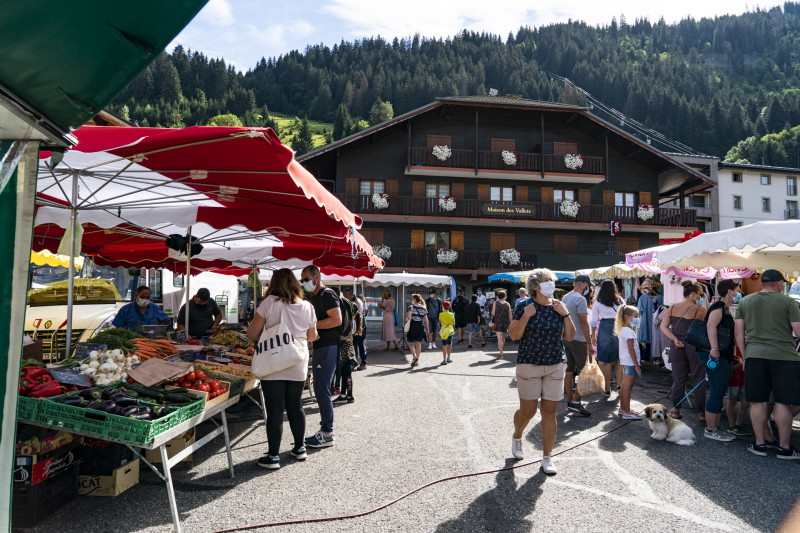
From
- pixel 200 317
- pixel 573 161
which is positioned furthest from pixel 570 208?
pixel 200 317

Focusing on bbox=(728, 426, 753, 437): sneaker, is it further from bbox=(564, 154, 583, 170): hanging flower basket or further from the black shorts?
bbox=(564, 154, 583, 170): hanging flower basket

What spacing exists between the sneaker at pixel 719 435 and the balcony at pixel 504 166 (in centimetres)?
2499

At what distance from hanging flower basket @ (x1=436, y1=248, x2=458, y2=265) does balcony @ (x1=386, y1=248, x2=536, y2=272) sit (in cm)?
29

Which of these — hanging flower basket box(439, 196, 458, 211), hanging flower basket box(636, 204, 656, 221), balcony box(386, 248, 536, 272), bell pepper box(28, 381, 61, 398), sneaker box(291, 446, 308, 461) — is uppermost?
hanging flower basket box(439, 196, 458, 211)

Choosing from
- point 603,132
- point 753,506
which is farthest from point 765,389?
point 603,132

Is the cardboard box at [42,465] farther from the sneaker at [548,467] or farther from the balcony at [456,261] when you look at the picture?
the balcony at [456,261]

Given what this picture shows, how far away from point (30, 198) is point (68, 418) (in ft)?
7.49

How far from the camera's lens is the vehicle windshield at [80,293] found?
923 centimetres

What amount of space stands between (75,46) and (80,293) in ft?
33.2

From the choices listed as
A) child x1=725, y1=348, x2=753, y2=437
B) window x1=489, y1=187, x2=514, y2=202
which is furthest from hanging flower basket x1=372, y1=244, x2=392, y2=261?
child x1=725, y1=348, x2=753, y2=437

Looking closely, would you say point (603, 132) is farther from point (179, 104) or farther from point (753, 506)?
point (179, 104)

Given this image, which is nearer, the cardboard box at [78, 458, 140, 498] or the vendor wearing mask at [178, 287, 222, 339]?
the cardboard box at [78, 458, 140, 498]

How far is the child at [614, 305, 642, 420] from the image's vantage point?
6.67m

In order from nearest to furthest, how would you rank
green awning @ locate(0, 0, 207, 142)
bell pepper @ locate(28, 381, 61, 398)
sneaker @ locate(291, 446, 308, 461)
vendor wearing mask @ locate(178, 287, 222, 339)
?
green awning @ locate(0, 0, 207, 142)
bell pepper @ locate(28, 381, 61, 398)
sneaker @ locate(291, 446, 308, 461)
vendor wearing mask @ locate(178, 287, 222, 339)
